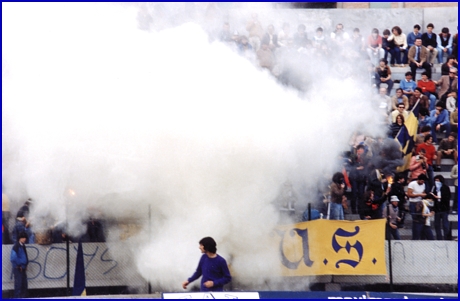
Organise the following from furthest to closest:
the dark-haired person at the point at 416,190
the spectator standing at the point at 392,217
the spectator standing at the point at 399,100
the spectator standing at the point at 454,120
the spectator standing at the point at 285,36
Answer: the spectator standing at the point at 285,36, the spectator standing at the point at 454,120, the spectator standing at the point at 399,100, the dark-haired person at the point at 416,190, the spectator standing at the point at 392,217

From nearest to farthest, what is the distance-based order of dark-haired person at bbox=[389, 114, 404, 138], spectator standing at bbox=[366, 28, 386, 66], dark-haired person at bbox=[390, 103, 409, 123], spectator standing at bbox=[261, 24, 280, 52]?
dark-haired person at bbox=[389, 114, 404, 138] → dark-haired person at bbox=[390, 103, 409, 123] → spectator standing at bbox=[261, 24, 280, 52] → spectator standing at bbox=[366, 28, 386, 66]

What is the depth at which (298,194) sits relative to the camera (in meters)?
11.4

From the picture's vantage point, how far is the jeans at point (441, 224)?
445 inches

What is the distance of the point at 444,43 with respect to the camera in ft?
49.0

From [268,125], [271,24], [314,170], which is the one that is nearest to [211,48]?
[268,125]

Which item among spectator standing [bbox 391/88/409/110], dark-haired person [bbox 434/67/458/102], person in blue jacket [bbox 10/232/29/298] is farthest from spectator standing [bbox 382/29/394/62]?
person in blue jacket [bbox 10/232/29/298]

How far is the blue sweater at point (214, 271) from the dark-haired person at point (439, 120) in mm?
5775

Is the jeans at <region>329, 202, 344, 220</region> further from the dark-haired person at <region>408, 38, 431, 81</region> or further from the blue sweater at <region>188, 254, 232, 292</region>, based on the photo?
the dark-haired person at <region>408, 38, 431, 81</region>

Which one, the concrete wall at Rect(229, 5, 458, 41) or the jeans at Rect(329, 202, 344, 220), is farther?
the concrete wall at Rect(229, 5, 458, 41)

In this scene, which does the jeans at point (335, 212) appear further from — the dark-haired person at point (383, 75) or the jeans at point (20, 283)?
the jeans at point (20, 283)

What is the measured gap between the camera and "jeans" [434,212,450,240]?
11.3 metres

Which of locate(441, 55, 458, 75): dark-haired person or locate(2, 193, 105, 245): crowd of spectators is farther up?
locate(441, 55, 458, 75): dark-haired person

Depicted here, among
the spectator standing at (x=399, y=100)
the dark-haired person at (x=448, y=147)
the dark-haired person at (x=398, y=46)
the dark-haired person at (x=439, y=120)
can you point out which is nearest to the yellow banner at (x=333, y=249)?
the dark-haired person at (x=448, y=147)

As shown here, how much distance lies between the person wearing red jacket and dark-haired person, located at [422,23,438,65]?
92cm
